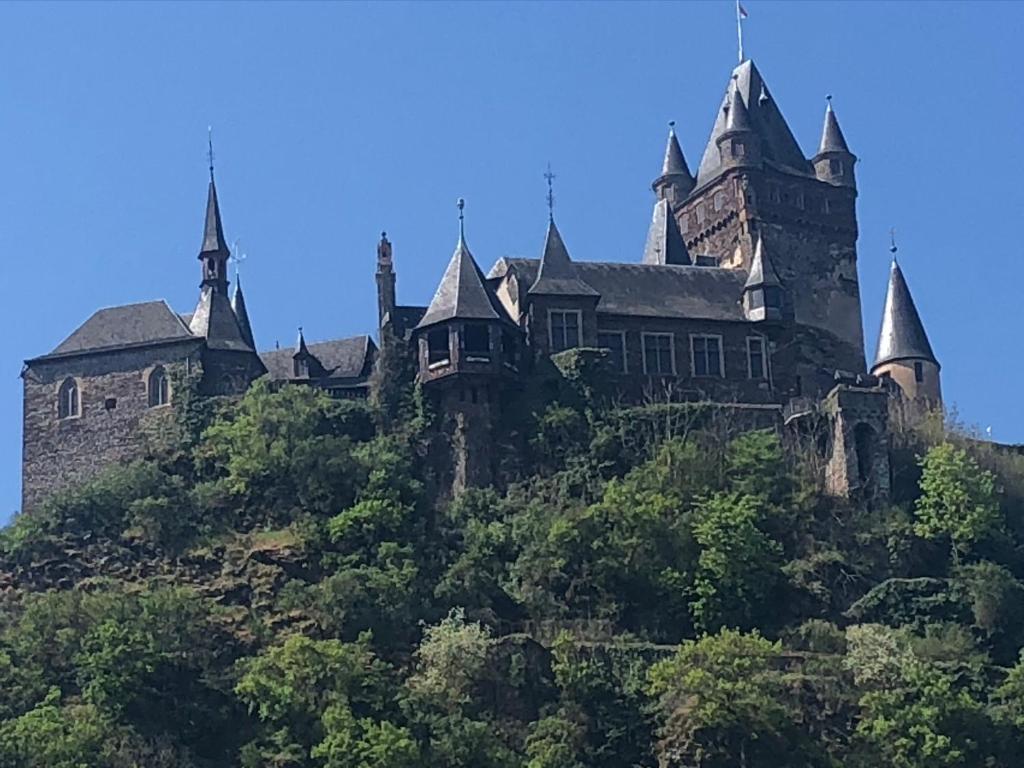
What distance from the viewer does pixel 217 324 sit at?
104 metres

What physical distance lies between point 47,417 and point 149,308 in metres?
6.29

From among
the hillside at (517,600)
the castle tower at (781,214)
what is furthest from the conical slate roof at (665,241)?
the hillside at (517,600)

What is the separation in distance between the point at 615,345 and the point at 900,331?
13.8 meters

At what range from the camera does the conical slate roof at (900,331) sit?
352 feet

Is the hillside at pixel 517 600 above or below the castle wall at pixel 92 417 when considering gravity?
below

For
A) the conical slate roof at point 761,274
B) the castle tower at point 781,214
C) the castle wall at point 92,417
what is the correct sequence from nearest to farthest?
1. the castle wall at point 92,417
2. the conical slate roof at point 761,274
3. the castle tower at point 781,214

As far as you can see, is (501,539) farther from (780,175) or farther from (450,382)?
(780,175)

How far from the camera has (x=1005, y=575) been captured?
92.1 m

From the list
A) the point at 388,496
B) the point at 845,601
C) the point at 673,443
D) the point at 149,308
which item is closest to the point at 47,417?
the point at 149,308

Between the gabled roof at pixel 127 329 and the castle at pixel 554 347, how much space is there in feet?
0.29

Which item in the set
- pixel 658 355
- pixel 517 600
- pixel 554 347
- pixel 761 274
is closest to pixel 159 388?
pixel 554 347

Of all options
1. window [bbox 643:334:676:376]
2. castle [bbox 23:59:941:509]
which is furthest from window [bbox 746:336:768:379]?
window [bbox 643:334:676:376]

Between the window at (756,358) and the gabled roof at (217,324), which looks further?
the gabled roof at (217,324)

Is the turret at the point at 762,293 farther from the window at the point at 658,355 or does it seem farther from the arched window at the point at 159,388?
the arched window at the point at 159,388
